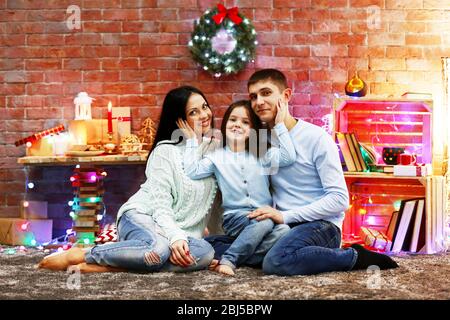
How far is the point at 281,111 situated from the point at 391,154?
117 cm

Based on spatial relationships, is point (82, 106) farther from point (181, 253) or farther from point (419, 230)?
point (419, 230)

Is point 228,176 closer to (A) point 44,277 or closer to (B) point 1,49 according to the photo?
(A) point 44,277

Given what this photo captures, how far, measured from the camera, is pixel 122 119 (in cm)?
466

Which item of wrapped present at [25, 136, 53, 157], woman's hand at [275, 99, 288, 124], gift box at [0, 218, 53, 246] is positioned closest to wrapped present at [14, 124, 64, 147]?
wrapped present at [25, 136, 53, 157]

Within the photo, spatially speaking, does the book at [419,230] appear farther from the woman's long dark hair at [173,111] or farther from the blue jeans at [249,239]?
the woman's long dark hair at [173,111]

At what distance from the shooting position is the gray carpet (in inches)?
104

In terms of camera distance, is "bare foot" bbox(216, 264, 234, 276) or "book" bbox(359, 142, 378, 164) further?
"book" bbox(359, 142, 378, 164)

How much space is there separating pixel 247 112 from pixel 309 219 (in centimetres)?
60

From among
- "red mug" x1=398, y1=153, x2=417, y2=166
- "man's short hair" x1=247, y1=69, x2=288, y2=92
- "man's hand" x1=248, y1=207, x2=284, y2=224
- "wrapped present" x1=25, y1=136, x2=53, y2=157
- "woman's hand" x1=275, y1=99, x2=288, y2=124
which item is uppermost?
"man's short hair" x1=247, y1=69, x2=288, y2=92

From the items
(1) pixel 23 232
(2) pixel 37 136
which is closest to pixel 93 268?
(1) pixel 23 232

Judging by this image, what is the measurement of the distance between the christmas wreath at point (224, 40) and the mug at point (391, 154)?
1.12 metres

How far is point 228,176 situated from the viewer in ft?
10.7

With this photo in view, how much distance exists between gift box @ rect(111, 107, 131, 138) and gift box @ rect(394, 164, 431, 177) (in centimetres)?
182

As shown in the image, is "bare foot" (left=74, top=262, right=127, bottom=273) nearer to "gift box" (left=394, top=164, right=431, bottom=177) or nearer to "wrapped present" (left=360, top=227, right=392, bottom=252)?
"wrapped present" (left=360, top=227, right=392, bottom=252)
